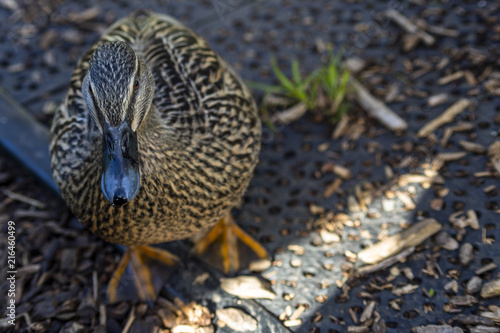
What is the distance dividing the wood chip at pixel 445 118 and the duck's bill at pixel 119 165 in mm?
2058

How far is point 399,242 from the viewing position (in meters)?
2.73

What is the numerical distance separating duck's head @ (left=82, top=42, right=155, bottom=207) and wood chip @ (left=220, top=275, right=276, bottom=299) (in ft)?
3.54

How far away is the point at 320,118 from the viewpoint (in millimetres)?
3598

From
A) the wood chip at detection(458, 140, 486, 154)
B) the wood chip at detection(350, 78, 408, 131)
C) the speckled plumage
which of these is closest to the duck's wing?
the speckled plumage

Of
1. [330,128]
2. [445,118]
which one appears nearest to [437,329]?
[445,118]

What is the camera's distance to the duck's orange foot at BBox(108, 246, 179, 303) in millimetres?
2795

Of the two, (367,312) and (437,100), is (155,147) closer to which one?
(367,312)

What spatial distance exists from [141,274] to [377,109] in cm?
191

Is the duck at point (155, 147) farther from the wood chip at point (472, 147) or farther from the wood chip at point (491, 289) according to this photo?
the wood chip at point (472, 147)

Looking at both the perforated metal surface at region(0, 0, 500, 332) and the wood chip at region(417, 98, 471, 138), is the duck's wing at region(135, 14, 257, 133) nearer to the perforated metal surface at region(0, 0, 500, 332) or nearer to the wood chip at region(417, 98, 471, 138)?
the perforated metal surface at region(0, 0, 500, 332)

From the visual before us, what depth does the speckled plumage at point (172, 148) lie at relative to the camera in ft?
7.63

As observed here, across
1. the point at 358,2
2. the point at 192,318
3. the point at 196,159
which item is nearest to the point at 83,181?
the point at 196,159

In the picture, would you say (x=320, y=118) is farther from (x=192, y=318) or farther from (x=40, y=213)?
(x=40, y=213)

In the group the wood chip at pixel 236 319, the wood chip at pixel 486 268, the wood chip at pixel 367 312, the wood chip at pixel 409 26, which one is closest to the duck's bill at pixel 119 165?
the wood chip at pixel 236 319
